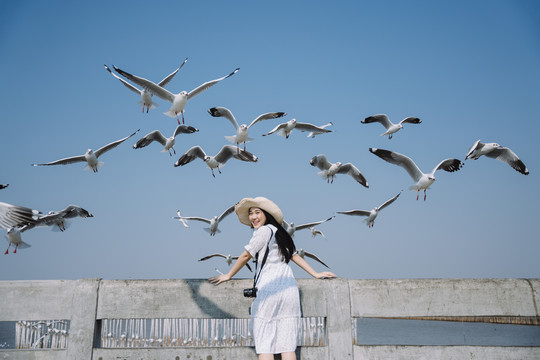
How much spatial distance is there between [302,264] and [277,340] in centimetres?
68

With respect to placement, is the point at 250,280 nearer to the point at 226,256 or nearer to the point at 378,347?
the point at 378,347

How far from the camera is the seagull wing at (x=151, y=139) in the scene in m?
12.9

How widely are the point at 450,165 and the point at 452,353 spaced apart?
8.37m

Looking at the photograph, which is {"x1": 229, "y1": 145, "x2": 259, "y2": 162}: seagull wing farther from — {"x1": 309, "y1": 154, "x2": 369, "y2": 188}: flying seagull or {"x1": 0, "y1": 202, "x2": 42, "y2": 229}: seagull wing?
{"x1": 0, "y1": 202, "x2": 42, "y2": 229}: seagull wing

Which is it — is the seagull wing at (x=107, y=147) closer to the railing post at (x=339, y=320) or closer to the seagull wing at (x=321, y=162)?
the seagull wing at (x=321, y=162)

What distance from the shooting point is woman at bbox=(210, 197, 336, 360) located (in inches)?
133

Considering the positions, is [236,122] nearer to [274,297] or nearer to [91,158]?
[91,158]

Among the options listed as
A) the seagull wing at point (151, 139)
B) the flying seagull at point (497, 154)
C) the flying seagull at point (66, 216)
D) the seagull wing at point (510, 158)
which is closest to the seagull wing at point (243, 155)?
the seagull wing at point (151, 139)

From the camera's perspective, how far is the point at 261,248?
11.7 feet

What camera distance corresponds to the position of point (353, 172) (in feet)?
46.1

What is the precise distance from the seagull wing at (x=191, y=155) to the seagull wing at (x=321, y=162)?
3213 mm

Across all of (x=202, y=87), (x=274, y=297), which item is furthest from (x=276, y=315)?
(x=202, y=87)

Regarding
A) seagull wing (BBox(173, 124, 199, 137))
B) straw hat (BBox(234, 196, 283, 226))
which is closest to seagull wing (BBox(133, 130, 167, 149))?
seagull wing (BBox(173, 124, 199, 137))

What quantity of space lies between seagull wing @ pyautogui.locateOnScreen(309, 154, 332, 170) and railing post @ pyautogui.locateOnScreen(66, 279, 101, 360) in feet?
33.4
